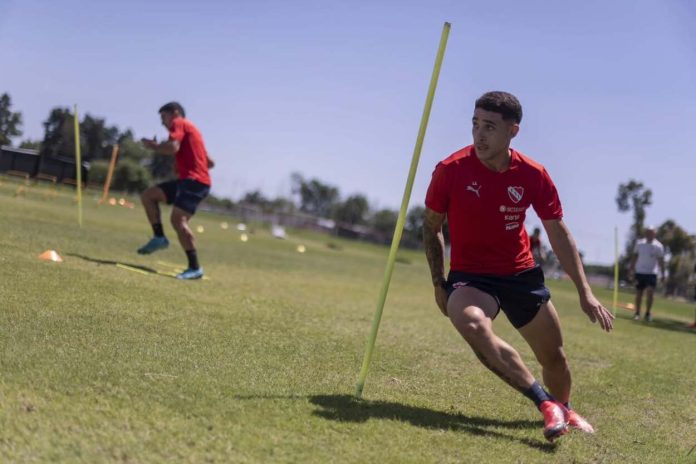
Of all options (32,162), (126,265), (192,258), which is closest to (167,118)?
(192,258)

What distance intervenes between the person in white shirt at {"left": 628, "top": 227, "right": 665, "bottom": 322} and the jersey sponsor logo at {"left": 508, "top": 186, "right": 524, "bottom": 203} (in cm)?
1306

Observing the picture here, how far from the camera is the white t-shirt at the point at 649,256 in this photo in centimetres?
1642

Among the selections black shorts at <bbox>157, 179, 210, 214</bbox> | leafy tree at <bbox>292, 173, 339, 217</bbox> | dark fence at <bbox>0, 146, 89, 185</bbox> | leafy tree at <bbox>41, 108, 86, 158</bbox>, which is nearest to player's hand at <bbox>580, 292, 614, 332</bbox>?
black shorts at <bbox>157, 179, 210, 214</bbox>

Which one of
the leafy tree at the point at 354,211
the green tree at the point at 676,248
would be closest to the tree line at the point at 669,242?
the green tree at the point at 676,248

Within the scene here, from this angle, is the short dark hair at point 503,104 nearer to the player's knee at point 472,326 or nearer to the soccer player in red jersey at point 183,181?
the player's knee at point 472,326

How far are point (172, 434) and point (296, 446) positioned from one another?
0.63 meters

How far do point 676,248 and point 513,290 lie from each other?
49747mm

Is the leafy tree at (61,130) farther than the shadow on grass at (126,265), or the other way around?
the leafy tree at (61,130)

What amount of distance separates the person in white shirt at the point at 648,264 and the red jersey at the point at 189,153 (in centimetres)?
1125

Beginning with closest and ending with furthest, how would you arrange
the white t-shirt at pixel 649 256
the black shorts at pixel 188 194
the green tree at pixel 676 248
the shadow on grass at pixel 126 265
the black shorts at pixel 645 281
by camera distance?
the shadow on grass at pixel 126 265 < the black shorts at pixel 188 194 < the white t-shirt at pixel 649 256 < the black shorts at pixel 645 281 < the green tree at pixel 676 248

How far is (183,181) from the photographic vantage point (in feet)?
32.9

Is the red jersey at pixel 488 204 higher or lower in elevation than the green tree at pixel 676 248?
lower

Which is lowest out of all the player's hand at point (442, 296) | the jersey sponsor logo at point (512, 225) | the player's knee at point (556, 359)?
the player's knee at point (556, 359)

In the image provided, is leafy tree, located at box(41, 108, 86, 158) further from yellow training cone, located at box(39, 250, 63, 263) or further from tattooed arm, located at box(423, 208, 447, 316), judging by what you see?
tattooed arm, located at box(423, 208, 447, 316)
